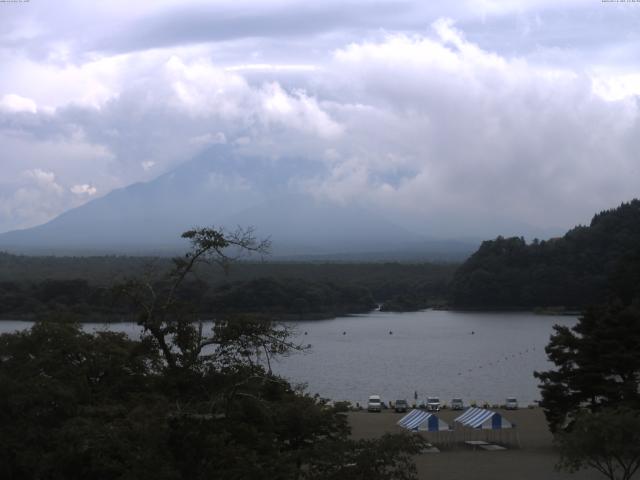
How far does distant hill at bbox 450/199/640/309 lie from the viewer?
54938 millimetres

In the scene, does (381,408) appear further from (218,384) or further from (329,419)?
(218,384)

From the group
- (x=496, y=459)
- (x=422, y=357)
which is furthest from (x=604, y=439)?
(x=422, y=357)

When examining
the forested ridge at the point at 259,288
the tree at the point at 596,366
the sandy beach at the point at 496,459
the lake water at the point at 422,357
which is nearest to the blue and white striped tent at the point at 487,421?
the sandy beach at the point at 496,459

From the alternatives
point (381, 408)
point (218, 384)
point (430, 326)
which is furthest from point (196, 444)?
point (430, 326)

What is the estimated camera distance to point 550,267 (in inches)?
2223

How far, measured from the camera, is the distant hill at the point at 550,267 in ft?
180

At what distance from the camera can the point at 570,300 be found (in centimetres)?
5491

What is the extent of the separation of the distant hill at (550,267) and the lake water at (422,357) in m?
3.86

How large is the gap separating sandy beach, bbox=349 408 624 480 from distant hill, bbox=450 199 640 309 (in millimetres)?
37047

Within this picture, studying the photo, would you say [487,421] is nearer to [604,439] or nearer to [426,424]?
[426,424]

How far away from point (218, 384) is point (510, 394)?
20.0m

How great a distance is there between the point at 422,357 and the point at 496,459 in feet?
66.4

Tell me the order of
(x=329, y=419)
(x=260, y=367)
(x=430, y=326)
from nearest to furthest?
1. (x=260, y=367)
2. (x=329, y=419)
3. (x=430, y=326)

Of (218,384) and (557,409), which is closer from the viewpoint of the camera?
(218,384)
